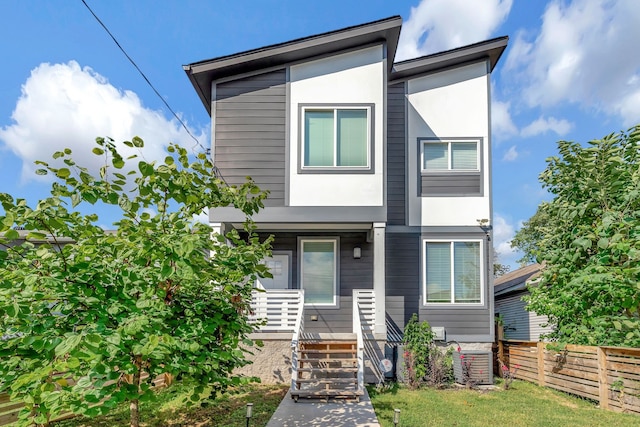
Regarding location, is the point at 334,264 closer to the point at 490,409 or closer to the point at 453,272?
the point at 453,272

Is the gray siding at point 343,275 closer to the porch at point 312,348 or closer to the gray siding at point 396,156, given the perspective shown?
the porch at point 312,348

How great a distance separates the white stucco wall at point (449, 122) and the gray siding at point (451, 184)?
0.40ft

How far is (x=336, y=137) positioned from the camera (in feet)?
28.5

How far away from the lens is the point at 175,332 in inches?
126

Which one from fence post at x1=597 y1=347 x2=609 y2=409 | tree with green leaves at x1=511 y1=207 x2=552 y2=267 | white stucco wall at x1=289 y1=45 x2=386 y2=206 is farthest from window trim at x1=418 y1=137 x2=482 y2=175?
tree with green leaves at x1=511 y1=207 x2=552 y2=267

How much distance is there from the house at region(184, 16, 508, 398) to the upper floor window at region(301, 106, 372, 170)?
0.08 ft

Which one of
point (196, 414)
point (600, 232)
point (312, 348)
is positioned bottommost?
point (196, 414)

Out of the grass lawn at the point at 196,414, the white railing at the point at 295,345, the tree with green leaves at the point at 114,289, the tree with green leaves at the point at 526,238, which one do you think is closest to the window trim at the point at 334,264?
the white railing at the point at 295,345

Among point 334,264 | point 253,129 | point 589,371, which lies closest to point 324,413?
point 334,264

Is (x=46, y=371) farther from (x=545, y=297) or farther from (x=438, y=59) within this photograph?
(x=438, y=59)

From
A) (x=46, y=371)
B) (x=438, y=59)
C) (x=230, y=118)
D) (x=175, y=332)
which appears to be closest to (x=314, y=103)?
(x=230, y=118)

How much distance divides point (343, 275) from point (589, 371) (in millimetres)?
5021

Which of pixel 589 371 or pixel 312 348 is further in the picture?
pixel 312 348

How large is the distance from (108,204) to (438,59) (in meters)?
8.84
